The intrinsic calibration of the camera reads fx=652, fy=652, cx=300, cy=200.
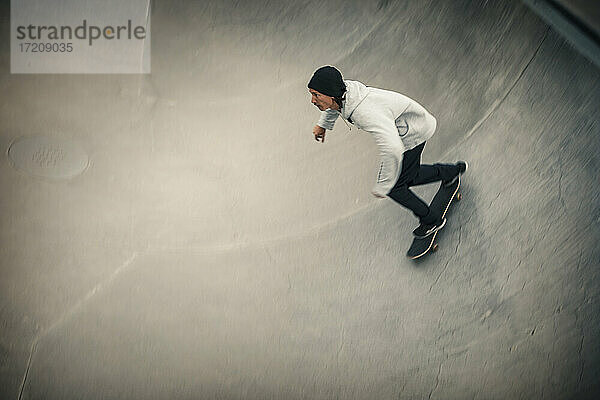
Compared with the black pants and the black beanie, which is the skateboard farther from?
the black beanie

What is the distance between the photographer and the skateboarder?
3770 mm

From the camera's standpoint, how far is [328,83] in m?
3.75

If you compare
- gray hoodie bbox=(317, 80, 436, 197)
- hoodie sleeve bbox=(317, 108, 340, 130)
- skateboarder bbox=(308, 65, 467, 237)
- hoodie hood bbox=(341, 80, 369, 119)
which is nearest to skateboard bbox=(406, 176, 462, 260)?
skateboarder bbox=(308, 65, 467, 237)

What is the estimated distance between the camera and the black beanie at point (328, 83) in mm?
3742

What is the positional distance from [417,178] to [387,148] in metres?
Answer: 0.59

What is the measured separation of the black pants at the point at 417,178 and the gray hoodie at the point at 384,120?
15 cm

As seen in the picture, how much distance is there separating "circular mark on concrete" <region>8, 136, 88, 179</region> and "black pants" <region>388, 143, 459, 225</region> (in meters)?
2.60

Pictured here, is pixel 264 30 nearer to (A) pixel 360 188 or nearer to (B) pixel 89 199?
(A) pixel 360 188

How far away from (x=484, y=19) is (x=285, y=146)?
6.25 feet

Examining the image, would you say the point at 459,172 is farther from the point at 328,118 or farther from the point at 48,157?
the point at 48,157

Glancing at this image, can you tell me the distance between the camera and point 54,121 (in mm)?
5383

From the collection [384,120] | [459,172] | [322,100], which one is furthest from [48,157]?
[459,172]

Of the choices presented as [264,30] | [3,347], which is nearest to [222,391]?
[3,347]

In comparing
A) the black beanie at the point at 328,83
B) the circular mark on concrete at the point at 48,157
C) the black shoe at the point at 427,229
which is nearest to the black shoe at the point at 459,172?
the black shoe at the point at 427,229
